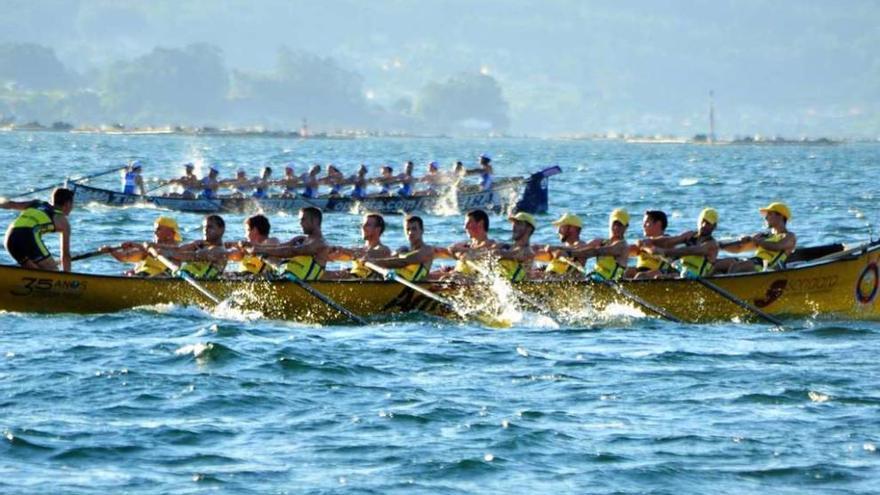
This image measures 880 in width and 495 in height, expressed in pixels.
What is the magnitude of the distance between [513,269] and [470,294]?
0.73 m

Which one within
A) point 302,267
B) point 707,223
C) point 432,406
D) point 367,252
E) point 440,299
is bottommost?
point 432,406

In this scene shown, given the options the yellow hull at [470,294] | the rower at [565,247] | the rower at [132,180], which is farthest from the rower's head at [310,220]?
the rower at [132,180]

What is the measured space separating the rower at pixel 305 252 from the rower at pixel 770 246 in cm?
552

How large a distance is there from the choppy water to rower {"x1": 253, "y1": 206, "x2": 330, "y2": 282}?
76 cm

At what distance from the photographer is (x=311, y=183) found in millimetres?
46781

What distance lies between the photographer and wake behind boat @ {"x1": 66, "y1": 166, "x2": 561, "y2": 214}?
151 feet

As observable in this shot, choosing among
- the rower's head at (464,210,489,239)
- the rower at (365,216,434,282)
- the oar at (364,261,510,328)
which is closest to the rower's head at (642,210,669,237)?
the rower's head at (464,210,489,239)

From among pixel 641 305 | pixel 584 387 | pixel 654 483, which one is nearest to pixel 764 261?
pixel 641 305

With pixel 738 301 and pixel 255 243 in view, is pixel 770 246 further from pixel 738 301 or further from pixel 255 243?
pixel 255 243

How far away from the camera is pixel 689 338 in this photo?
858 inches

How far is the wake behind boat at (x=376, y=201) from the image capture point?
151ft

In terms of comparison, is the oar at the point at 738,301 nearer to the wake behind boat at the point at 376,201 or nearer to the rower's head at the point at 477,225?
the rower's head at the point at 477,225

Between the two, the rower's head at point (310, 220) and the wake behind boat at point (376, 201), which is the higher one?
the rower's head at point (310, 220)

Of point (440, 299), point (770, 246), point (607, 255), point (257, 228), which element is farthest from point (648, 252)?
→ point (257, 228)
